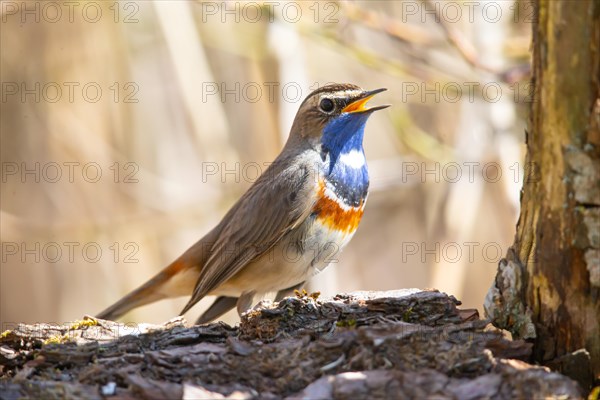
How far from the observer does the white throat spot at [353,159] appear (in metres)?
5.61

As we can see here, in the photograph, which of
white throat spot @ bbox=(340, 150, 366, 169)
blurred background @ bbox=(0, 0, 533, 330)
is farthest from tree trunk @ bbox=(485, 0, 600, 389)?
blurred background @ bbox=(0, 0, 533, 330)

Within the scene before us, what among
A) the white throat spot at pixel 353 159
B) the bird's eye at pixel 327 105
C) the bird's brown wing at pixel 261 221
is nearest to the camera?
the bird's brown wing at pixel 261 221

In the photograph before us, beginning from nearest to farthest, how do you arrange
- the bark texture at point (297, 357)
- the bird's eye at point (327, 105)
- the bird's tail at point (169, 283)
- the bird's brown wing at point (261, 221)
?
the bark texture at point (297, 357) < the bird's brown wing at point (261, 221) < the bird's eye at point (327, 105) < the bird's tail at point (169, 283)

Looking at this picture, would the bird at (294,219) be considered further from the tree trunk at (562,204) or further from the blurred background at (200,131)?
the tree trunk at (562,204)

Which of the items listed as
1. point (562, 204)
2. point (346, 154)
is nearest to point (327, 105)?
point (346, 154)

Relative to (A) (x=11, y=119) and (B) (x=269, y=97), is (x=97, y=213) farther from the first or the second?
(B) (x=269, y=97)

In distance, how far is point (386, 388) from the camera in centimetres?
286

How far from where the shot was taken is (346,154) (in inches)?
223

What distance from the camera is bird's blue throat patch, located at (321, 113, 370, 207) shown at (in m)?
5.46

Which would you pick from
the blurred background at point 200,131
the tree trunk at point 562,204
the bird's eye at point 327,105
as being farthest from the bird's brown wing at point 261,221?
the tree trunk at point 562,204

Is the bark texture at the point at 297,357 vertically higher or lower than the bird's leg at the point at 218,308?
higher

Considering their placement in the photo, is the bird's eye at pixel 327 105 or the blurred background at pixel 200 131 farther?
the blurred background at pixel 200 131

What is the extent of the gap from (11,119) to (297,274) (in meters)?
3.69

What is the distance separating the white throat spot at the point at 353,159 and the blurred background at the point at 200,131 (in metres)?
0.88
